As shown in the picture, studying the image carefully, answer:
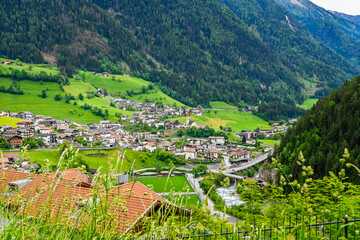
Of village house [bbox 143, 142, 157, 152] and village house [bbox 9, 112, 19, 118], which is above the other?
village house [bbox 143, 142, 157, 152]

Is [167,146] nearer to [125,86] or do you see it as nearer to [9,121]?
[9,121]

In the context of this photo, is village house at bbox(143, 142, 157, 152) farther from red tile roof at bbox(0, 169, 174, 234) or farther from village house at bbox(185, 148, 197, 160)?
red tile roof at bbox(0, 169, 174, 234)

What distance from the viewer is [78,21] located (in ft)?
602

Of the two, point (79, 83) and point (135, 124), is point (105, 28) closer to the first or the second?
point (79, 83)

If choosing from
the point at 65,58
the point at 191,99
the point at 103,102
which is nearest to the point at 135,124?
the point at 103,102

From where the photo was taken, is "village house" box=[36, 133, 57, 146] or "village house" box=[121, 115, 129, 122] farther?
"village house" box=[121, 115, 129, 122]

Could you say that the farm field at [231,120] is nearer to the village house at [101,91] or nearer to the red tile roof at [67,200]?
the village house at [101,91]

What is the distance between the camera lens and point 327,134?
46.0 meters

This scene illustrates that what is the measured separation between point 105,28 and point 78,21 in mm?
18874

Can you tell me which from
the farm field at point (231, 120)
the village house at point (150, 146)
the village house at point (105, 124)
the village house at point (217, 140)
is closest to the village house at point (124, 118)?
the village house at point (105, 124)

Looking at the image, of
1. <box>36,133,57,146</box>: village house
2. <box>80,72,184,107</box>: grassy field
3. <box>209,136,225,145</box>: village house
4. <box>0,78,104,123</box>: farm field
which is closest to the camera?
<box>36,133,57,146</box>: village house

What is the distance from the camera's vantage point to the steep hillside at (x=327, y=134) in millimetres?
41375

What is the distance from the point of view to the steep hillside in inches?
1629

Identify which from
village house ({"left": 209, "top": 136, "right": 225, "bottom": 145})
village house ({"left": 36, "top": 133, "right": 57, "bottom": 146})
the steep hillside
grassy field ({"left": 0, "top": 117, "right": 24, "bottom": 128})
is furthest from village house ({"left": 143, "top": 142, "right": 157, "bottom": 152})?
grassy field ({"left": 0, "top": 117, "right": 24, "bottom": 128})
